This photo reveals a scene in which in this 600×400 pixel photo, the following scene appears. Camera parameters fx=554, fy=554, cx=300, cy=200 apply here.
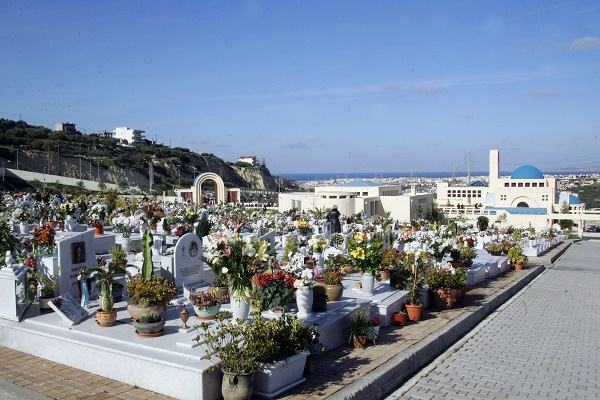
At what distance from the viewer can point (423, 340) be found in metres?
8.89

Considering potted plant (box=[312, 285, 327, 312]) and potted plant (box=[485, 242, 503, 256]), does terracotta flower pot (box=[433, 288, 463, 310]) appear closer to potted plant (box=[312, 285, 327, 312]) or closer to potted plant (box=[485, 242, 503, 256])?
potted plant (box=[312, 285, 327, 312])

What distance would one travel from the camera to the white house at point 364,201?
2064 inches

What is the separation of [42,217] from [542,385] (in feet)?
64.8

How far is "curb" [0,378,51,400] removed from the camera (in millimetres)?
6082

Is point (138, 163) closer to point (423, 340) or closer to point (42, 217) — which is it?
point (42, 217)

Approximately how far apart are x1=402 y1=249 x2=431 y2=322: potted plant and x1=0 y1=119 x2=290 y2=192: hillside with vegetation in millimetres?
53194

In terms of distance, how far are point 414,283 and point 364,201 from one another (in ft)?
146

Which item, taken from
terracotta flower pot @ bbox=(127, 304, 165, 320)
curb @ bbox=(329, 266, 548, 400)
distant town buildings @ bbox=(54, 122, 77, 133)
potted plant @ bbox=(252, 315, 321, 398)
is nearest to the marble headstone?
terracotta flower pot @ bbox=(127, 304, 165, 320)

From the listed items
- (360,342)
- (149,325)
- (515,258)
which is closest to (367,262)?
(360,342)

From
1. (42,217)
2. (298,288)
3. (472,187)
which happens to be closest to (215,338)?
(298,288)

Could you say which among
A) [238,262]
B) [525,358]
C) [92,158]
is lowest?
[525,358]

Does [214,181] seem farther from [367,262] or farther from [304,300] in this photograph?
[304,300]

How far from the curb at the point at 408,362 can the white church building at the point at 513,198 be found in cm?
4772

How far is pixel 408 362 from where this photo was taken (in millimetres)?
7883
